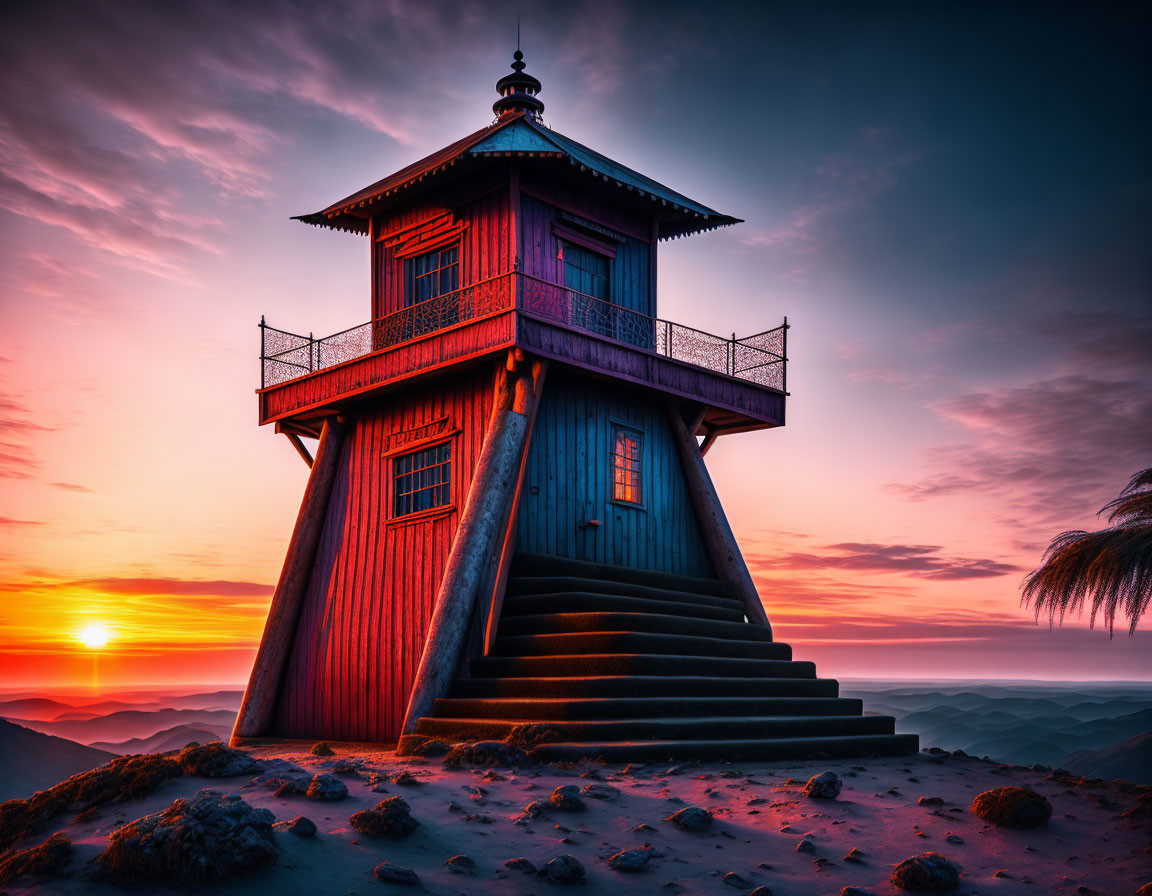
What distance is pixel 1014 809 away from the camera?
365 inches

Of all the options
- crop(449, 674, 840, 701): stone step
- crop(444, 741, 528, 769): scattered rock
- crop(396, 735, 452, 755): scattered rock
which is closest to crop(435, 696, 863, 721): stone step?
crop(449, 674, 840, 701): stone step

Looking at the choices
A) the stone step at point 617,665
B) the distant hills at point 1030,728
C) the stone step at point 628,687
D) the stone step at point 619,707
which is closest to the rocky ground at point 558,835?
the stone step at point 619,707

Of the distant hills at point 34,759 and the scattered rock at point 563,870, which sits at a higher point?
the scattered rock at point 563,870

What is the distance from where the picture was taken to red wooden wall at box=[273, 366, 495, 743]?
53.7ft

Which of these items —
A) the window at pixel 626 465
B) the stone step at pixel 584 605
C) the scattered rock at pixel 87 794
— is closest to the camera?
the scattered rock at pixel 87 794

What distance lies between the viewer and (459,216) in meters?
17.9

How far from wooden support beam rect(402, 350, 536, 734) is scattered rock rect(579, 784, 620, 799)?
4350 millimetres

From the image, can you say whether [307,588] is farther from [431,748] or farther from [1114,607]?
[1114,607]

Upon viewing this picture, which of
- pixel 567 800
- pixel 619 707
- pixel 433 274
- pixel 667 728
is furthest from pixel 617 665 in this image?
pixel 433 274

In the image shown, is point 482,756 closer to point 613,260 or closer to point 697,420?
point 697,420

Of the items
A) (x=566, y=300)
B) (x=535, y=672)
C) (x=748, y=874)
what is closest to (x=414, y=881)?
(x=748, y=874)

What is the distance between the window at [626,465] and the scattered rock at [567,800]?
27.9 ft

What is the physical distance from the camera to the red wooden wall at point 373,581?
53.7ft

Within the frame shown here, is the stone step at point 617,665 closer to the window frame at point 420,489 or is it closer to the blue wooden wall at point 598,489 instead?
the blue wooden wall at point 598,489
